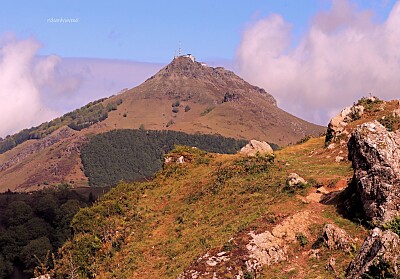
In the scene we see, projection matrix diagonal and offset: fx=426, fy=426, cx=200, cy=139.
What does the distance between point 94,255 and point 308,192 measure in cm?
1594

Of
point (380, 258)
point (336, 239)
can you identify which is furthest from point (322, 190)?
point (380, 258)

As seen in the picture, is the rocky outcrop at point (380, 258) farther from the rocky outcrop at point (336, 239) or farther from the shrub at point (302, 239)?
the shrub at point (302, 239)

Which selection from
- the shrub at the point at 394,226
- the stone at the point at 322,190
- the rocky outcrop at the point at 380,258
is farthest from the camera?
the stone at the point at 322,190

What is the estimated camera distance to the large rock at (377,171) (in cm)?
2084

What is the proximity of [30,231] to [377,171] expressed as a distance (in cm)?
11723

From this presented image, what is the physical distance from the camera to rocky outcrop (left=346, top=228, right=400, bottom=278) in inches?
533

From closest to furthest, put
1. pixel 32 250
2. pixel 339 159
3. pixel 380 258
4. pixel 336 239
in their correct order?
pixel 380 258, pixel 336 239, pixel 339 159, pixel 32 250

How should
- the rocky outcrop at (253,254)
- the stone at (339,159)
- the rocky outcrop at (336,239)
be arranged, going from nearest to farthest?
the rocky outcrop at (336,239) → the rocky outcrop at (253,254) → the stone at (339,159)

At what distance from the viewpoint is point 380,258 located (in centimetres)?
1391

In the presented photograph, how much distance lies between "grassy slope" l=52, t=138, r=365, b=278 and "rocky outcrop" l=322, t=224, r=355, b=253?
1.38 ft

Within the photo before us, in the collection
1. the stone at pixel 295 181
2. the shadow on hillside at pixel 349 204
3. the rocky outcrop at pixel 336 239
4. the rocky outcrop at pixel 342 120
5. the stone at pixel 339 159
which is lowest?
the rocky outcrop at pixel 336 239

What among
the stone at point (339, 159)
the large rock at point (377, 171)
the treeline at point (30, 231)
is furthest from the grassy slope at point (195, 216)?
the treeline at point (30, 231)

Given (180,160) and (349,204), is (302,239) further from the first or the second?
(180,160)

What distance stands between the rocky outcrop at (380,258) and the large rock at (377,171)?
5.68 meters
